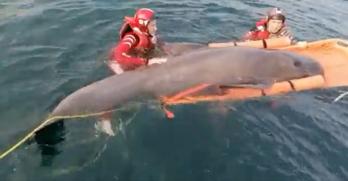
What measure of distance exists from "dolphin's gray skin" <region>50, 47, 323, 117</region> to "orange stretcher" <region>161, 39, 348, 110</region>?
0.16 meters

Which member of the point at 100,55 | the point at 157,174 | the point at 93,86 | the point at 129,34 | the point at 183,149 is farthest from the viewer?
the point at 100,55

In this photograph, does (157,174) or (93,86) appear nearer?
(157,174)

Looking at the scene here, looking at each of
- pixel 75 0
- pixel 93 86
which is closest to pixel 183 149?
pixel 93 86

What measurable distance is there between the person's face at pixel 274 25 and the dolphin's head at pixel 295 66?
2126 mm

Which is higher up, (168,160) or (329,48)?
(329,48)

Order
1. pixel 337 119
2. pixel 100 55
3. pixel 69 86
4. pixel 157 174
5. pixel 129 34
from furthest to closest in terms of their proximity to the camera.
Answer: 1. pixel 100 55
2. pixel 129 34
3. pixel 69 86
4. pixel 337 119
5. pixel 157 174

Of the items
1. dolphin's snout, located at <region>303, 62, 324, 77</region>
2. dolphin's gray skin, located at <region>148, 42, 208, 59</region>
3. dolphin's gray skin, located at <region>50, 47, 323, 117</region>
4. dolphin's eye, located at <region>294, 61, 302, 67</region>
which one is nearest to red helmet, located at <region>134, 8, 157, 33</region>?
dolphin's gray skin, located at <region>148, 42, 208, 59</region>

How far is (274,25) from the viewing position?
1248 centimetres

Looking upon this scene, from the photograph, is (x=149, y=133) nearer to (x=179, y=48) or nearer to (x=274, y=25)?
(x=179, y=48)

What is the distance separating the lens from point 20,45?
12250 mm

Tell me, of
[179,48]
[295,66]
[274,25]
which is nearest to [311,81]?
[295,66]

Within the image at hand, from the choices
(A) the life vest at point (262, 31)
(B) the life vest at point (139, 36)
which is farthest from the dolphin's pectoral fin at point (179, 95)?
(A) the life vest at point (262, 31)

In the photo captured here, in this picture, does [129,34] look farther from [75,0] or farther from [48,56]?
[75,0]

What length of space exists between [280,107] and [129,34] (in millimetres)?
4244
